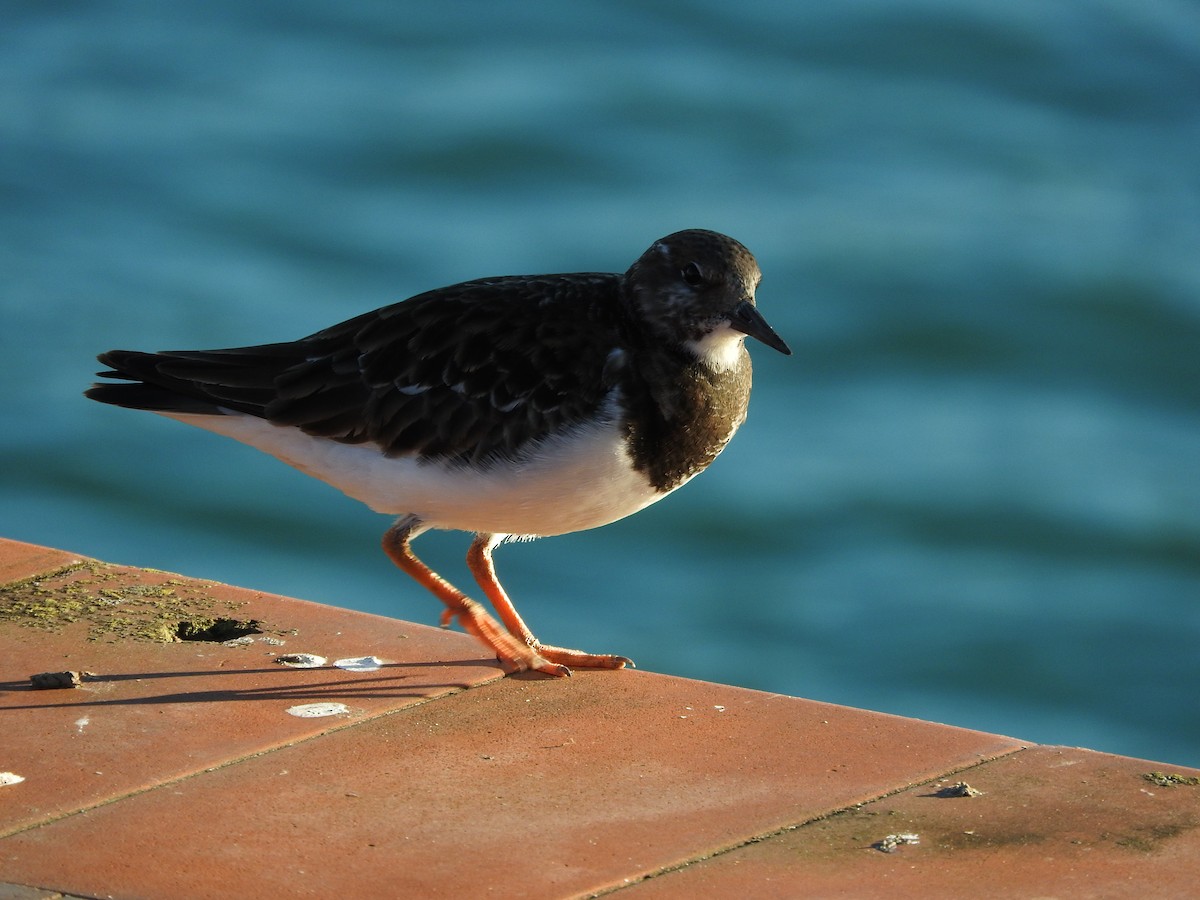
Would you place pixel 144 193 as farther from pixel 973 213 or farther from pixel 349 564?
pixel 973 213

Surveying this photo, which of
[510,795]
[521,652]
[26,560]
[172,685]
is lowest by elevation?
[510,795]

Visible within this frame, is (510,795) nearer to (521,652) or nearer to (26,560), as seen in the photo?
(521,652)

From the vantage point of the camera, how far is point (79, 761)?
346cm

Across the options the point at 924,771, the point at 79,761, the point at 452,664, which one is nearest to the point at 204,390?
the point at 452,664

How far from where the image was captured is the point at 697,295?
14.3ft

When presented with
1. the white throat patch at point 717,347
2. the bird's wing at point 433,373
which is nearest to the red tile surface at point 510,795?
the bird's wing at point 433,373

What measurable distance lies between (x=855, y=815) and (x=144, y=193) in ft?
33.1

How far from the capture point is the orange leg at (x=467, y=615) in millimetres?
4223

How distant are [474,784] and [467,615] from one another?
39.3 inches

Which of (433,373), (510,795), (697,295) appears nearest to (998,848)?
(510,795)

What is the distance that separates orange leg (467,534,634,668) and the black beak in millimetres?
876

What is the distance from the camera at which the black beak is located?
4.31 meters

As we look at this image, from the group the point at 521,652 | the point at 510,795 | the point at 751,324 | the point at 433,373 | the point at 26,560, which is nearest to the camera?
the point at 510,795

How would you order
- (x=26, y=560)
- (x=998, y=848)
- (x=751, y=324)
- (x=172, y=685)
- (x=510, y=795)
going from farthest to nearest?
(x=26, y=560), (x=751, y=324), (x=172, y=685), (x=510, y=795), (x=998, y=848)
